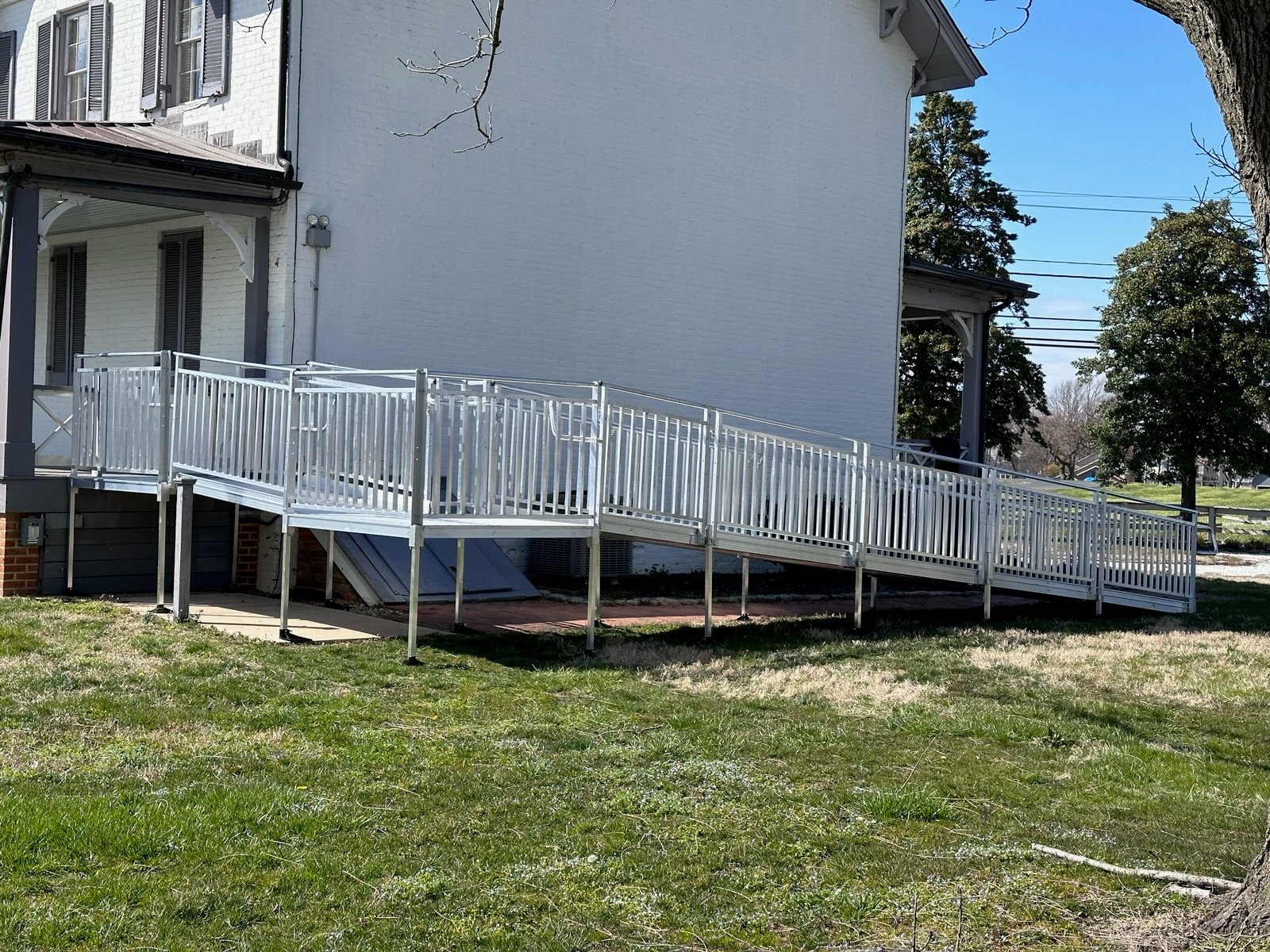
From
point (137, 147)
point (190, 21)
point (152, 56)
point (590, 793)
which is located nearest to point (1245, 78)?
point (590, 793)

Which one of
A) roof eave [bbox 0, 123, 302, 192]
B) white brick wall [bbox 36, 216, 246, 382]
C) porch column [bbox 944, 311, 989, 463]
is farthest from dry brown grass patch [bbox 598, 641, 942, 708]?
porch column [bbox 944, 311, 989, 463]

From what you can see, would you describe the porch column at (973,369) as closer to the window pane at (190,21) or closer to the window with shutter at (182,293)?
the window with shutter at (182,293)

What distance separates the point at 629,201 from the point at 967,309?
22.5ft

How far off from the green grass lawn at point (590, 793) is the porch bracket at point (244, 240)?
160 inches

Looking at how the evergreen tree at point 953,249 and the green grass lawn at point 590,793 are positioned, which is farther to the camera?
the evergreen tree at point 953,249

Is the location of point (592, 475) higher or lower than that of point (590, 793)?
higher

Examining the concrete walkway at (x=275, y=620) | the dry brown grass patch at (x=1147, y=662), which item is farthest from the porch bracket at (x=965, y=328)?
Result: the concrete walkway at (x=275, y=620)

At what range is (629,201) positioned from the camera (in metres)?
16.5

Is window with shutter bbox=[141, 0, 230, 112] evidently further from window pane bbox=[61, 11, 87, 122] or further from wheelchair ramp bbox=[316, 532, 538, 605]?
wheelchair ramp bbox=[316, 532, 538, 605]

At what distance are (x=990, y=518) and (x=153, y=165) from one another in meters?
8.60

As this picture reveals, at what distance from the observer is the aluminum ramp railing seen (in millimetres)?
10109

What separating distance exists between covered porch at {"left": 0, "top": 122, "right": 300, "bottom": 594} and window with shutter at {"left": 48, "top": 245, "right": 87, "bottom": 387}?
0.02 meters

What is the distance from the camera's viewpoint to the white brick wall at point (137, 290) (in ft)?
46.5

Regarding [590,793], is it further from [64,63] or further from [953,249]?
[953,249]
